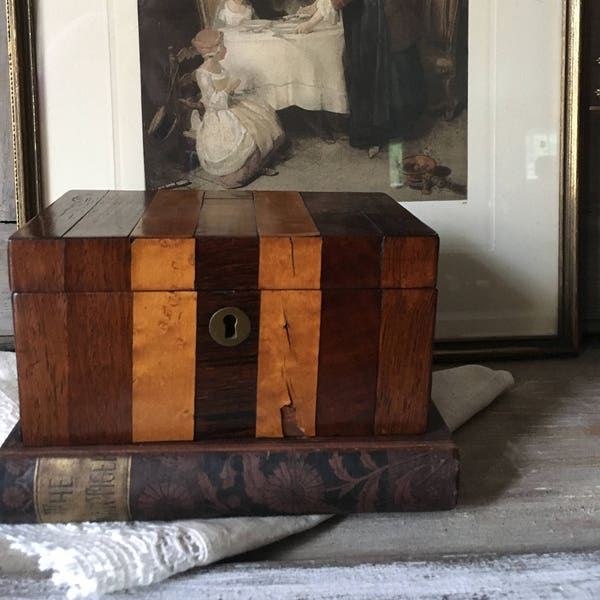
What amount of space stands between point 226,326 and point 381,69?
1.68ft

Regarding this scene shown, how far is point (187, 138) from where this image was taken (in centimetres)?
106

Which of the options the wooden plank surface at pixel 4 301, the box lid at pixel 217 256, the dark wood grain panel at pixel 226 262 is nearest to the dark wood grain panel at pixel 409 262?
the box lid at pixel 217 256

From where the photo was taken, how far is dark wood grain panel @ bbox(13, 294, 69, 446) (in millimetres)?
662

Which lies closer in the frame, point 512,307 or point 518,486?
point 518,486

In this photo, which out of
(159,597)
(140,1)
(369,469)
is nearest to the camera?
(159,597)

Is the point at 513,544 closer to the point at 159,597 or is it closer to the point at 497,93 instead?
the point at 159,597

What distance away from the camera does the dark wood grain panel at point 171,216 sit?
0.67 metres

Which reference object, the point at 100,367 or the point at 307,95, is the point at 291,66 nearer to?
the point at 307,95

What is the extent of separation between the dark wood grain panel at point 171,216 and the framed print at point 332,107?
6.2 inches

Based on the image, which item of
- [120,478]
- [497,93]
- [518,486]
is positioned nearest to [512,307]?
[497,93]

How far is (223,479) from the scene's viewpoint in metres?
0.68

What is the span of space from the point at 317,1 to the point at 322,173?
0.21m

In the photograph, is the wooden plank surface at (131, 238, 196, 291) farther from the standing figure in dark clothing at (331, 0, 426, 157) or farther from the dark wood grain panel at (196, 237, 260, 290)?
the standing figure in dark clothing at (331, 0, 426, 157)

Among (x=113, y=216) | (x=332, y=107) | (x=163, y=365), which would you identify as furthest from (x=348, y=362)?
(x=332, y=107)
